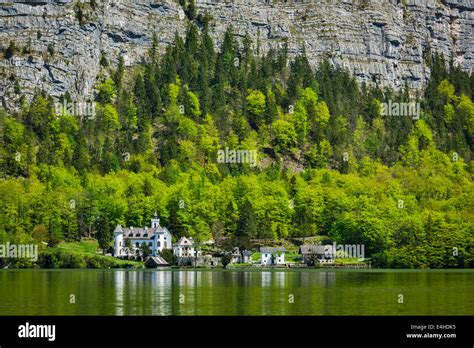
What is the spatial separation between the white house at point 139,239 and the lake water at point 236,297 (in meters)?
49.3

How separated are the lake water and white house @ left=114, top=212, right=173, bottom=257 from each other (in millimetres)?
49329

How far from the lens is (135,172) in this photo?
553ft

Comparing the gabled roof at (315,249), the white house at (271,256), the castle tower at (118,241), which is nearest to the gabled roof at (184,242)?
the castle tower at (118,241)

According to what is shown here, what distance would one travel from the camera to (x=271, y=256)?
132 meters

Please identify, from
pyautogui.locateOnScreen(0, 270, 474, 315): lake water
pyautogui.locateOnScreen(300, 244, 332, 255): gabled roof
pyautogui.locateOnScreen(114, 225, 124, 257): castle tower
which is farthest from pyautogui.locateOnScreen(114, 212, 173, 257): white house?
pyautogui.locateOnScreen(0, 270, 474, 315): lake water

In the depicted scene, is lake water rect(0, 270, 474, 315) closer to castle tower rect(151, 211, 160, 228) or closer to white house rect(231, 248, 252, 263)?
white house rect(231, 248, 252, 263)

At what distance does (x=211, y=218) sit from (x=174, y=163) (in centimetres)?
2928

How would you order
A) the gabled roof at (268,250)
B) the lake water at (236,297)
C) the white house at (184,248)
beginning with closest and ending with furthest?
the lake water at (236,297), the gabled roof at (268,250), the white house at (184,248)

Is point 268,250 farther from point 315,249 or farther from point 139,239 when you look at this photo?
point 139,239

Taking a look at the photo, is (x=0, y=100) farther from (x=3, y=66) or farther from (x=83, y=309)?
(x=83, y=309)

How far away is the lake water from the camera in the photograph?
53688 millimetres

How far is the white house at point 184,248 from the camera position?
13550cm

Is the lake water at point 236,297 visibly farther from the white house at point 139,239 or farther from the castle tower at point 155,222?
the castle tower at point 155,222
